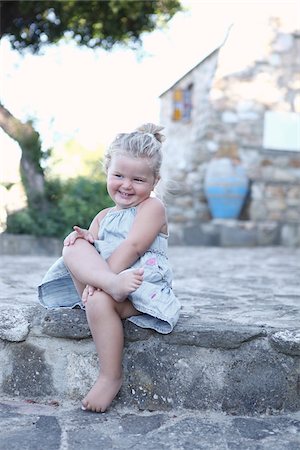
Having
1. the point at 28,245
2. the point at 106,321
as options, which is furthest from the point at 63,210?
the point at 106,321

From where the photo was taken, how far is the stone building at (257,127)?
856 cm

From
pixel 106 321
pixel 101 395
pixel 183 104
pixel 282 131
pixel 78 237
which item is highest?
pixel 183 104

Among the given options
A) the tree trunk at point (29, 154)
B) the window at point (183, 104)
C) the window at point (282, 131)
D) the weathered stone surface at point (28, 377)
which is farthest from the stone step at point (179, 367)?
the window at point (183, 104)

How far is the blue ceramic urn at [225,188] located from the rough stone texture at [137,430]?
6.66m

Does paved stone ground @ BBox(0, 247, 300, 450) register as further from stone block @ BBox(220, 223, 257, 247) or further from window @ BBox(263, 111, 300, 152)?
window @ BBox(263, 111, 300, 152)

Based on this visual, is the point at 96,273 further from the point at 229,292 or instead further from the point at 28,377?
the point at 229,292

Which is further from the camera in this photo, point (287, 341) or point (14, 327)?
point (14, 327)

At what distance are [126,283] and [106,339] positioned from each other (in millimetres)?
190

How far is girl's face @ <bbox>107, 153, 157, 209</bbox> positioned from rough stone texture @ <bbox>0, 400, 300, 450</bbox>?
0.68 m

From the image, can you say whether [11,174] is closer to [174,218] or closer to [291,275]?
[174,218]

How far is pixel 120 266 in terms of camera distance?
5.87ft

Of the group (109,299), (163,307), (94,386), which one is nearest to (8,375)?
(94,386)

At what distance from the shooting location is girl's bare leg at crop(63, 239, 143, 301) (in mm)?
1648

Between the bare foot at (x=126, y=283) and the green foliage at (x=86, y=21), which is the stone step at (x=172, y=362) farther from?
the green foliage at (x=86, y=21)
